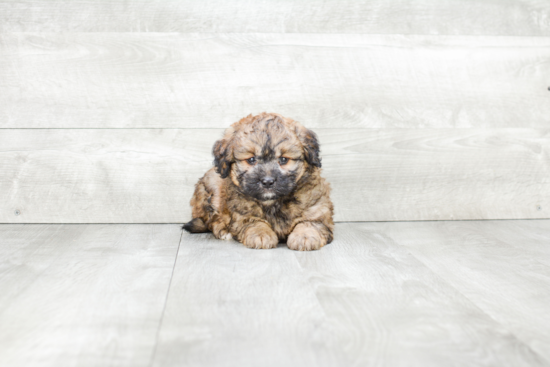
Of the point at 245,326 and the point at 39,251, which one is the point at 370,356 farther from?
the point at 39,251

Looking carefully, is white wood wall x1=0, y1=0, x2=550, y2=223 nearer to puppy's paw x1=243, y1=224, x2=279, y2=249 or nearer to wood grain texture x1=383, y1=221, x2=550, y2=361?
wood grain texture x1=383, y1=221, x2=550, y2=361

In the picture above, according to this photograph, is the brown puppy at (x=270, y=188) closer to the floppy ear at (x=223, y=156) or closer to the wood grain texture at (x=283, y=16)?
the floppy ear at (x=223, y=156)

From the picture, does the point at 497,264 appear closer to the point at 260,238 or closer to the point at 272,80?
the point at 260,238

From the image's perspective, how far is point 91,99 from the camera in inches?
99.9

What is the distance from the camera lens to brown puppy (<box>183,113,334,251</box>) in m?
1.99

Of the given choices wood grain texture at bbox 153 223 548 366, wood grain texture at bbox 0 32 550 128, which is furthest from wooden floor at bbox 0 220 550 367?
wood grain texture at bbox 0 32 550 128

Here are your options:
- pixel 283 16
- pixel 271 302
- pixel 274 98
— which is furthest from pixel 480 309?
pixel 283 16

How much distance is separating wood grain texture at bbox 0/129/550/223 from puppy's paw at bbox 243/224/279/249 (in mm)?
671

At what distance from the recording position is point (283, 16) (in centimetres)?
263

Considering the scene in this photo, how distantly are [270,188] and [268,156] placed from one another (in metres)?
0.14

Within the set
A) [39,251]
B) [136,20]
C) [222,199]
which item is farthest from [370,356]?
[136,20]

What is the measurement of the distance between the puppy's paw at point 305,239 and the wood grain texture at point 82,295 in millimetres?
503

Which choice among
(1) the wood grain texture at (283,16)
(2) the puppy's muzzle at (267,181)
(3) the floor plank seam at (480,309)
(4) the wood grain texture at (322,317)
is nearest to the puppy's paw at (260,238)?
(4) the wood grain texture at (322,317)

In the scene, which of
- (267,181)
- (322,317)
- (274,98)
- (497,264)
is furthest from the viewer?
(274,98)
